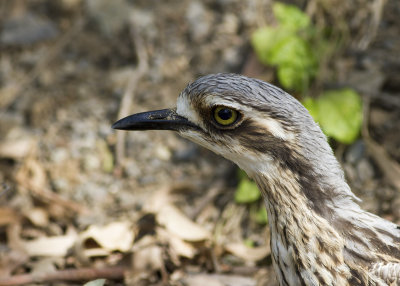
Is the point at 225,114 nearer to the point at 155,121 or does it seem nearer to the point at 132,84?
the point at 155,121

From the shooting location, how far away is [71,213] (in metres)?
4.47

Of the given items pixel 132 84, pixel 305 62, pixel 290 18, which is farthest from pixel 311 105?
pixel 132 84

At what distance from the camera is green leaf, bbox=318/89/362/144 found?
4289 millimetres

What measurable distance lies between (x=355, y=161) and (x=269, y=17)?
163cm

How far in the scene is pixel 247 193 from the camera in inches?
167

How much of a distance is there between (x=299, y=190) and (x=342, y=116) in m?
1.95

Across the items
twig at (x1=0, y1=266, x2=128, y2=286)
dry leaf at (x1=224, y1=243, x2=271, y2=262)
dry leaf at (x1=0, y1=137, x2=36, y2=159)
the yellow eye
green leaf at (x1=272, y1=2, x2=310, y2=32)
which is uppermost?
green leaf at (x1=272, y1=2, x2=310, y2=32)

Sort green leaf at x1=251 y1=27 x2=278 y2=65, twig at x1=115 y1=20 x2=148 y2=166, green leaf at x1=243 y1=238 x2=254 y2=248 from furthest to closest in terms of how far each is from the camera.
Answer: twig at x1=115 y1=20 x2=148 y2=166, green leaf at x1=251 y1=27 x2=278 y2=65, green leaf at x1=243 y1=238 x2=254 y2=248

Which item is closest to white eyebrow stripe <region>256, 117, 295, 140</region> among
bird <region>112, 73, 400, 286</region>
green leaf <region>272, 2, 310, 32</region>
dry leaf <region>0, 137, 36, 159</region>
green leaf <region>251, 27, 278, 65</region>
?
bird <region>112, 73, 400, 286</region>

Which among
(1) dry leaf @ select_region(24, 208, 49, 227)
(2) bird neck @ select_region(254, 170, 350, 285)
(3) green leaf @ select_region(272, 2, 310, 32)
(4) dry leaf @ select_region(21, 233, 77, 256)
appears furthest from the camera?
(3) green leaf @ select_region(272, 2, 310, 32)

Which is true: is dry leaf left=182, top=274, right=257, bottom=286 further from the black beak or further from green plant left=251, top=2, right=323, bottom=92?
green plant left=251, top=2, right=323, bottom=92

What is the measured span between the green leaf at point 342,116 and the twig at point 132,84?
166 cm

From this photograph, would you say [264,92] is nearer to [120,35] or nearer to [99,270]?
[99,270]

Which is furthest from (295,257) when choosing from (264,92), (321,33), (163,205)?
(321,33)
